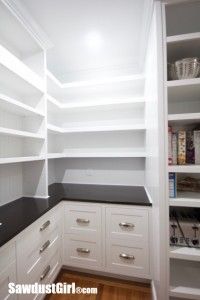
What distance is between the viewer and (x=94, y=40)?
1.75m

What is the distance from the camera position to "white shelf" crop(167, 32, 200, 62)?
1138 mm

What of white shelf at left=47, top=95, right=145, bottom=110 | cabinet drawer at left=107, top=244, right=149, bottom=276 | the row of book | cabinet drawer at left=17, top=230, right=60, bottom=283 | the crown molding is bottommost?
cabinet drawer at left=107, top=244, right=149, bottom=276

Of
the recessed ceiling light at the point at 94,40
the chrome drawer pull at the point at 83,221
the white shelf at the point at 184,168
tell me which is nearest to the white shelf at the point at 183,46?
the recessed ceiling light at the point at 94,40

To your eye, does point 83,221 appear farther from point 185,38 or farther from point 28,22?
point 28,22

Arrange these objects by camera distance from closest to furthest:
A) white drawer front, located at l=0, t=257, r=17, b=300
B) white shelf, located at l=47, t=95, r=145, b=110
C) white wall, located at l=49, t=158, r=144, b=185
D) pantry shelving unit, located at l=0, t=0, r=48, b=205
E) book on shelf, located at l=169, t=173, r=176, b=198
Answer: white drawer front, located at l=0, t=257, r=17, b=300, book on shelf, located at l=169, t=173, r=176, b=198, pantry shelving unit, located at l=0, t=0, r=48, b=205, white shelf, located at l=47, t=95, r=145, b=110, white wall, located at l=49, t=158, r=144, b=185

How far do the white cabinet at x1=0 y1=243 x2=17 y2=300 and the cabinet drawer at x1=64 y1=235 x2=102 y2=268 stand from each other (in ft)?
2.45

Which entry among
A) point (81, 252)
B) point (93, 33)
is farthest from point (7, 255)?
point (93, 33)

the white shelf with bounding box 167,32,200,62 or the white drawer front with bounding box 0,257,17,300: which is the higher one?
the white shelf with bounding box 167,32,200,62

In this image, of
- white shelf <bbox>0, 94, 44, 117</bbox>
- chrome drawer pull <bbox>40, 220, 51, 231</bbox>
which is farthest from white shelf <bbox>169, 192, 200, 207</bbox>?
white shelf <bbox>0, 94, 44, 117</bbox>

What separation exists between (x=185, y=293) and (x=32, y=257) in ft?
3.78

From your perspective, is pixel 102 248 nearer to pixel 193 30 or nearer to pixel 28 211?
pixel 28 211

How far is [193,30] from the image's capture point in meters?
1.38

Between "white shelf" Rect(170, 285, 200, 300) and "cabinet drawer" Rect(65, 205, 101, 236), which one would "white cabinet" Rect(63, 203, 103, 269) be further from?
"white shelf" Rect(170, 285, 200, 300)

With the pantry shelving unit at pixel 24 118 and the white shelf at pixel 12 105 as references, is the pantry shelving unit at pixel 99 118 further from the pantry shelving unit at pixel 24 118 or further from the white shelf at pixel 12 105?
the white shelf at pixel 12 105
